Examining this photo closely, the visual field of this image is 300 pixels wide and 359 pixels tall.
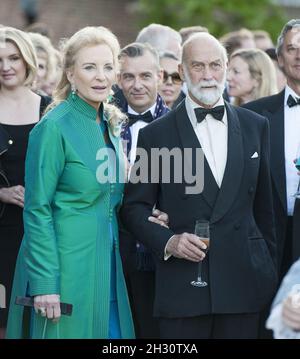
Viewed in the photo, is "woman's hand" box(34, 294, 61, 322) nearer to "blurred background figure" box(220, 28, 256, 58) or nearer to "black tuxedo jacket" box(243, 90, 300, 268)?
"black tuxedo jacket" box(243, 90, 300, 268)

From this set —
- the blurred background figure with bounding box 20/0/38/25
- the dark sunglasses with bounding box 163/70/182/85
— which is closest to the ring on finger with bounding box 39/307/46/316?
the dark sunglasses with bounding box 163/70/182/85

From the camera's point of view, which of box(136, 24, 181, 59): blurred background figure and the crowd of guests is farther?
box(136, 24, 181, 59): blurred background figure

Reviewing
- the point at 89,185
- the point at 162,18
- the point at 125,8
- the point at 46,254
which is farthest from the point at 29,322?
the point at 125,8

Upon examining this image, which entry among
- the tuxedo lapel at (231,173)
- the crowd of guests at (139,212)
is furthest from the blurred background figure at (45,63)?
the tuxedo lapel at (231,173)

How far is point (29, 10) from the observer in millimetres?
18953

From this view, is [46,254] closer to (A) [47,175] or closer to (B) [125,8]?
(A) [47,175]

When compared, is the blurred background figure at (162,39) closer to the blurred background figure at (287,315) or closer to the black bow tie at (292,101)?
the black bow tie at (292,101)

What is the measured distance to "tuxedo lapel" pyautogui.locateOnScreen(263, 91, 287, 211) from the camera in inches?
248

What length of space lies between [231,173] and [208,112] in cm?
40

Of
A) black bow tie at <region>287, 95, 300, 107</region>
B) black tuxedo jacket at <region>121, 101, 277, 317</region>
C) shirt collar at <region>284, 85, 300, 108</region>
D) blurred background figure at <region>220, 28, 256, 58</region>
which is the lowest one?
black tuxedo jacket at <region>121, 101, 277, 317</region>

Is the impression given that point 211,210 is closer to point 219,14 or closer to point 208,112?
point 208,112

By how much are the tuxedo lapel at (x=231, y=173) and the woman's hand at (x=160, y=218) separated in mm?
289

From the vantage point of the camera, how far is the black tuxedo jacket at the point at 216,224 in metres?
5.58

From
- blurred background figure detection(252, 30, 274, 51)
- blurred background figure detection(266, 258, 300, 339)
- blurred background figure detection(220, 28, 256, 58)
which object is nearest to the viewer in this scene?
blurred background figure detection(266, 258, 300, 339)
